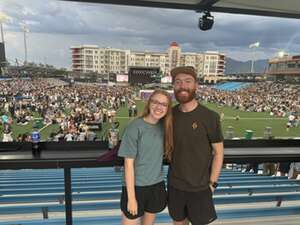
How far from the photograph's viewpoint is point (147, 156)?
4.06 feet

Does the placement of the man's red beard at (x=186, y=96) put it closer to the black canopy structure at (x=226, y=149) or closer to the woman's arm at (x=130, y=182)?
the woman's arm at (x=130, y=182)

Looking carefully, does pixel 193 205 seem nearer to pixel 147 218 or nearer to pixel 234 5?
pixel 147 218

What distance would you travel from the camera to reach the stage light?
8.20ft

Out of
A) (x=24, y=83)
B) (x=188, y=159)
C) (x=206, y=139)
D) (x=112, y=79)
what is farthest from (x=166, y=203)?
(x=24, y=83)

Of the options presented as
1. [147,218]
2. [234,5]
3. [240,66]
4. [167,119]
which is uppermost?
[234,5]

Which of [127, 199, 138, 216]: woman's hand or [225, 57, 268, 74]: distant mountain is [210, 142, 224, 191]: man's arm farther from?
[225, 57, 268, 74]: distant mountain

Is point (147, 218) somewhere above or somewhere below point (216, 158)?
below

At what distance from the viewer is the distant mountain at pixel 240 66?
3.50m

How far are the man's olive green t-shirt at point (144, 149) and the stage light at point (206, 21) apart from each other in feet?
5.32

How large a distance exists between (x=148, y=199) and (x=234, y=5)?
6.31 ft

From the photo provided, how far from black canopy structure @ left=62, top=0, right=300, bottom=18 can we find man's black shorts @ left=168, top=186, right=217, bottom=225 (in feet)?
5.30

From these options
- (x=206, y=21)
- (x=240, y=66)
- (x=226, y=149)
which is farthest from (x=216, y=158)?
(x=240, y=66)

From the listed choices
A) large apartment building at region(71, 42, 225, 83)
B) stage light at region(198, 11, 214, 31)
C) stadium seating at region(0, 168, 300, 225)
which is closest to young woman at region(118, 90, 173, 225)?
stadium seating at region(0, 168, 300, 225)

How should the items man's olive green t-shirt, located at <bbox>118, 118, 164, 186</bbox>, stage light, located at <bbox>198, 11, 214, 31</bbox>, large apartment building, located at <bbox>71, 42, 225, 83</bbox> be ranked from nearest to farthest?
man's olive green t-shirt, located at <bbox>118, 118, 164, 186</bbox> < stage light, located at <bbox>198, 11, 214, 31</bbox> < large apartment building, located at <bbox>71, 42, 225, 83</bbox>
